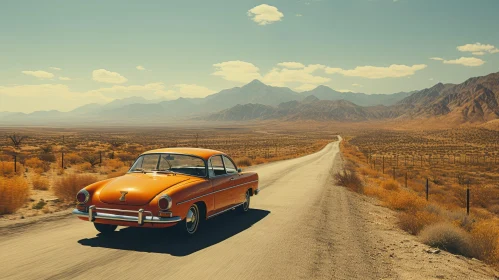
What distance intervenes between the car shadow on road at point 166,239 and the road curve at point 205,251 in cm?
2

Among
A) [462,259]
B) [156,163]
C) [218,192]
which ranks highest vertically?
[156,163]

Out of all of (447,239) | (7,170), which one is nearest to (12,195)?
(7,170)

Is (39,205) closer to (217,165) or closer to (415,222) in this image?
(217,165)

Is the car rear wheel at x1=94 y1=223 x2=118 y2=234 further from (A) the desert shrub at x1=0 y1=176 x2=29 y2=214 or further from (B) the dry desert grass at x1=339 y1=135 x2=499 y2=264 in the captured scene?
(B) the dry desert grass at x1=339 y1=135 x2=499 y2=264

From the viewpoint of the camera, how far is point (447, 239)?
8234 millimetres

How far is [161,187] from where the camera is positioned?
7.32 meters

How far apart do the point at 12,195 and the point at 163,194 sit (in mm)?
6446

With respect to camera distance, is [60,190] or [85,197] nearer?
[85,197]

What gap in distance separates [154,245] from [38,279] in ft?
6.89

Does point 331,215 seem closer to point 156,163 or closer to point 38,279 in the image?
point 156,163

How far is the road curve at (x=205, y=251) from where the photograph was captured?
5.90 meters

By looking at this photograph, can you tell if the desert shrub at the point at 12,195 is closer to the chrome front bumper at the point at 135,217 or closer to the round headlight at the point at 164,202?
the chrome front bumper at the point at 135,217

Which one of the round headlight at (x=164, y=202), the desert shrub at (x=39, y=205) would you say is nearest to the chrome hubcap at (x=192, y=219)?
the round headlight at (x=164, y=202)

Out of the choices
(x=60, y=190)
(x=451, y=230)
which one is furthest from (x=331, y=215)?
(x=60, y=190)
